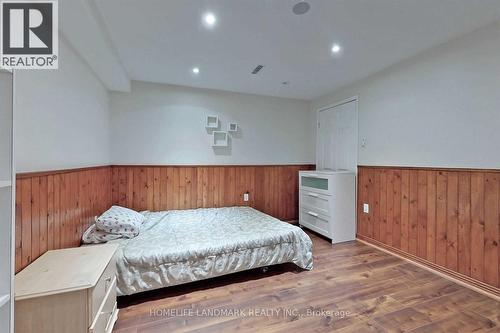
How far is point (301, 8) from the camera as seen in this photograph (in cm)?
170

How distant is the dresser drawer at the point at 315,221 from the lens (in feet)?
10.6

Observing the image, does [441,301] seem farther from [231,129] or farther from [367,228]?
[231,129]

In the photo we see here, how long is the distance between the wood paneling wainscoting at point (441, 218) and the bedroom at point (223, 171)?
0.01 metres

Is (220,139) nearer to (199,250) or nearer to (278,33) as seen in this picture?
(278,33)

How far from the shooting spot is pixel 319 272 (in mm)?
2312

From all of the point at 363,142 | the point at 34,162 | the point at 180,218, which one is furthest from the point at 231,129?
the point at 34,162

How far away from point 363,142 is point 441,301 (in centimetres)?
198

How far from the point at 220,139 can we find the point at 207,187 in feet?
A: 2.61

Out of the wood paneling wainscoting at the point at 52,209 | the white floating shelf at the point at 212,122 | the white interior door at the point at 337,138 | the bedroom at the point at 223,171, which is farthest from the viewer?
the white floating shelf at the point at 212,122

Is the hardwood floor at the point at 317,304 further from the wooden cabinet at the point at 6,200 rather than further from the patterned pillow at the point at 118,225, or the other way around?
the wooden cabinet at the point at 6,200

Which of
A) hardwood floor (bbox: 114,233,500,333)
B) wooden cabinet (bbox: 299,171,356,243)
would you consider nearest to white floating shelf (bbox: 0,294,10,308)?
hardwood floor (bbox: 114,233,500,333)

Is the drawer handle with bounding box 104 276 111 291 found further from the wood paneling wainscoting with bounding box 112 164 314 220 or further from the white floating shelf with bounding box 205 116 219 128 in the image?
the white floating shelf with bounding box 205 116 219 128

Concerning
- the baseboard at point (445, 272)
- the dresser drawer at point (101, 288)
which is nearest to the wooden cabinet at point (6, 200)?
the dresser drawer at point (101, 288)

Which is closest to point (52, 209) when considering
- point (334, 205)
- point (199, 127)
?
point (199, 127)
